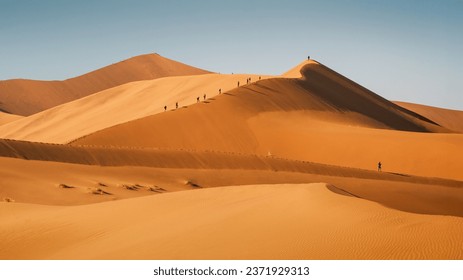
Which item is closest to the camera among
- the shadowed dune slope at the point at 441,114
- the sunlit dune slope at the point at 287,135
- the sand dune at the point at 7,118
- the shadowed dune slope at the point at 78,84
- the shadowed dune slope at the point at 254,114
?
the sunlit dune slope at the point at 287,135

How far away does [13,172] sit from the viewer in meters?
22.2

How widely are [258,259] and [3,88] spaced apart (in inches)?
4266

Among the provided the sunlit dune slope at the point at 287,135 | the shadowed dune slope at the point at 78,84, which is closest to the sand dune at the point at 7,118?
the shadowed dune slope at the point at 78,84

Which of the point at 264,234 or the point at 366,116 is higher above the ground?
the point at 366,116

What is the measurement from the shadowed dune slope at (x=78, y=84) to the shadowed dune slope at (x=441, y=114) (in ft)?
143

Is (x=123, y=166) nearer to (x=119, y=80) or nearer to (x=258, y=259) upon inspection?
(x=258, y=259)

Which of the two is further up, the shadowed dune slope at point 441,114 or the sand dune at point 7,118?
the shadowed dune slope at point 441,114

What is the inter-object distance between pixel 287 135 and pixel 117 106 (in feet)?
90.7

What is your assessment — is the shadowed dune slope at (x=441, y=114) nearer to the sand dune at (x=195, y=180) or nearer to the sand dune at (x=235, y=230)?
the sand dune at (x=195, y=180)

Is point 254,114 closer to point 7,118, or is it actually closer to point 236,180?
point 236,180

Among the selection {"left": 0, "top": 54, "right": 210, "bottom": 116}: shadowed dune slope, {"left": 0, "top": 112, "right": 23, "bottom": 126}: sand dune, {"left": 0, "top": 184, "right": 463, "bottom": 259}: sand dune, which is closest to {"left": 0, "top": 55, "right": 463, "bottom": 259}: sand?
{"left": 0, "top": 184, "right": 463, "bottom": 259}: sand dune

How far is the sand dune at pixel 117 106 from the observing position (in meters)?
55.2

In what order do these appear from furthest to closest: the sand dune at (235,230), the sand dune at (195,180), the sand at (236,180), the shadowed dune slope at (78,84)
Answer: the shadowed dune slope at (78,84)
the sand dune at (195,180)
the sand at (236,180)
the sand dune at (235,230)

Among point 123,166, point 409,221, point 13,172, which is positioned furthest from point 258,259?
point 123,166
